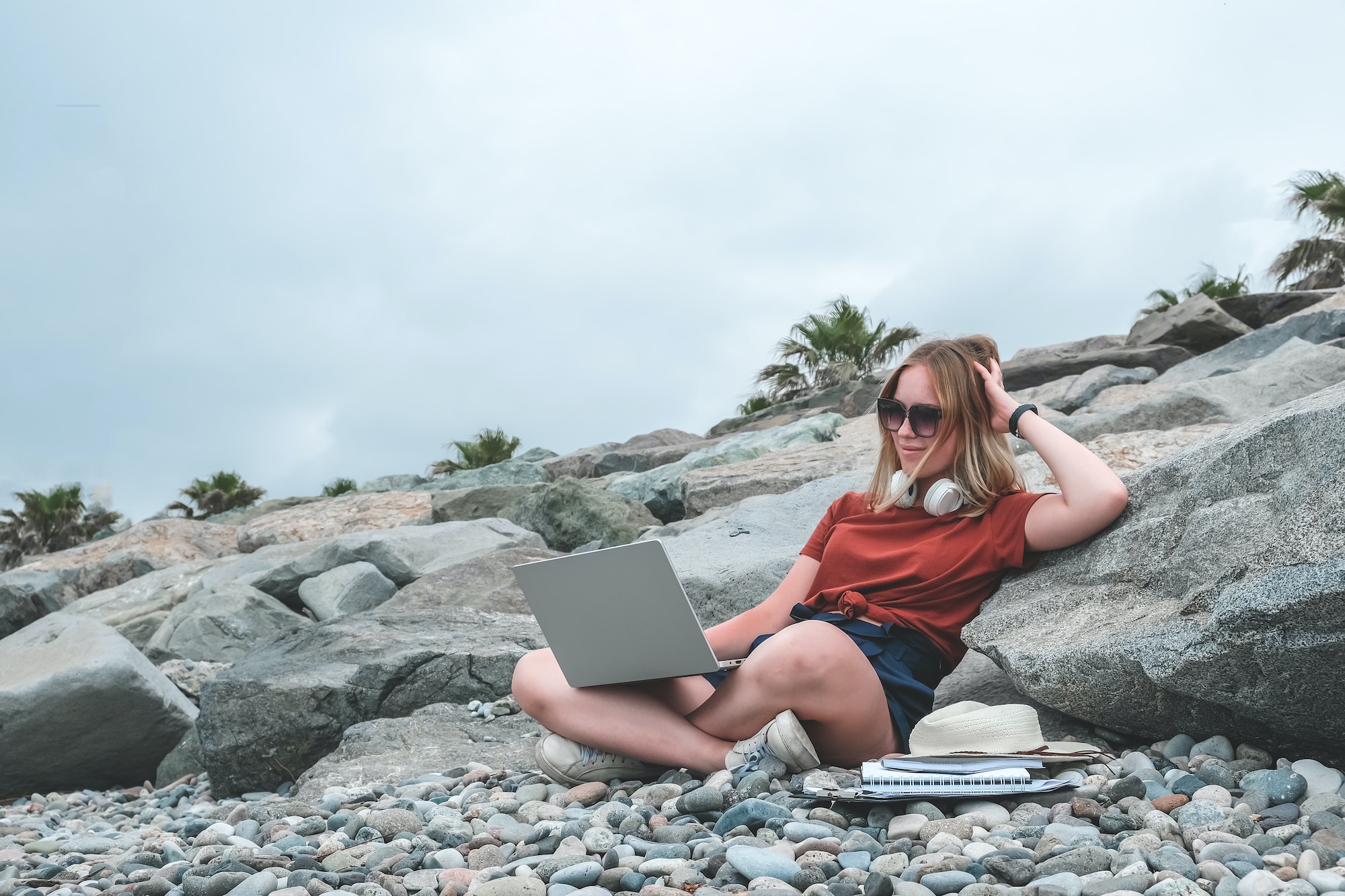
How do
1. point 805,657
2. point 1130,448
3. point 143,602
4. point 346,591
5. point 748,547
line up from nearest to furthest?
point 805,657 < point 748,547 < point 1130,448 < point 346,591 < point 143,602

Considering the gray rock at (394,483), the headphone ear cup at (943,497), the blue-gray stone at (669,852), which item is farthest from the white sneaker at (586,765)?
the gray rock at (394,483)

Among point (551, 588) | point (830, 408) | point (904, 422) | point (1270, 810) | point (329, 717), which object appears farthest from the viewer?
point (830, 408)

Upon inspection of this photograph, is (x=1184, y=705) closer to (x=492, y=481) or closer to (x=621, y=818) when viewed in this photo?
(x=621, y=818)

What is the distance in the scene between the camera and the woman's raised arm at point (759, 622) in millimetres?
3357

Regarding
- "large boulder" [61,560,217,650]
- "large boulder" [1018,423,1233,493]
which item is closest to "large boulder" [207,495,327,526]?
"large boulder" [61,560,217,650]

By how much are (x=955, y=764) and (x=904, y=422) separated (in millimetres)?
1114

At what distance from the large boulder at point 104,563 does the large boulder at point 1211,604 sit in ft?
32.8

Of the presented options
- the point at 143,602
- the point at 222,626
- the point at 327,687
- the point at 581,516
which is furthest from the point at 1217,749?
the point at 143,602

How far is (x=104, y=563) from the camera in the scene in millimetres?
12258

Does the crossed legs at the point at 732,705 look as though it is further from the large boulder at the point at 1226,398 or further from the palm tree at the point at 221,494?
the palm tree at the point at 221,494

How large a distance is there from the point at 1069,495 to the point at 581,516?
18.8 ft

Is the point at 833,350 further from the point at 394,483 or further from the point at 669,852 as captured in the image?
the point at 669,852

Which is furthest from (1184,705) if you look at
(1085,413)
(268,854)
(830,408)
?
(830,408)

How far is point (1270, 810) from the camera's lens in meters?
2.22
